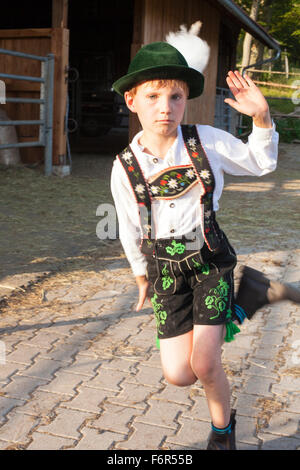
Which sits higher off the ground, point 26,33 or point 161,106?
point 26,33

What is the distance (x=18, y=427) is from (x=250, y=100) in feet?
5.88

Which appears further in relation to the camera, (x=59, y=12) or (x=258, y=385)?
(x=59, y=12)

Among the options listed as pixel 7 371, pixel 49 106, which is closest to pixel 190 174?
pixel 7 371

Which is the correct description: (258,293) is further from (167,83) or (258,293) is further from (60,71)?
(60,71)

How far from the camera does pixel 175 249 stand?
2.56m

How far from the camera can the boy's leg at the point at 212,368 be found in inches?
95.4

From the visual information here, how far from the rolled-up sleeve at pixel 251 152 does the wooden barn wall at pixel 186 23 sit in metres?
9.43

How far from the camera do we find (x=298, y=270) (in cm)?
572

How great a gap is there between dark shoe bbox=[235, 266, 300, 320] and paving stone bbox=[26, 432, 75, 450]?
983mm

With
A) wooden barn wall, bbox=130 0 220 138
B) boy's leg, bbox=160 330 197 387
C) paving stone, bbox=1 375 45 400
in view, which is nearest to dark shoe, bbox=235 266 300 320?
boy's leg, bbox=160 330 197 387

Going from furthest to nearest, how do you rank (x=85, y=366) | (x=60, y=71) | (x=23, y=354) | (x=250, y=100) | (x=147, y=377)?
1. (x=60, y=71)
2. (x=23, y=354)
3. (x=85, y=366)
4. (x=147, y=377)
5. (x=250, y=100)

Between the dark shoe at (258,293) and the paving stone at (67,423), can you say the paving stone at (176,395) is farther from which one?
the dark shoe at (258,293)

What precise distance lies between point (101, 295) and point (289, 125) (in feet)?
63.6
